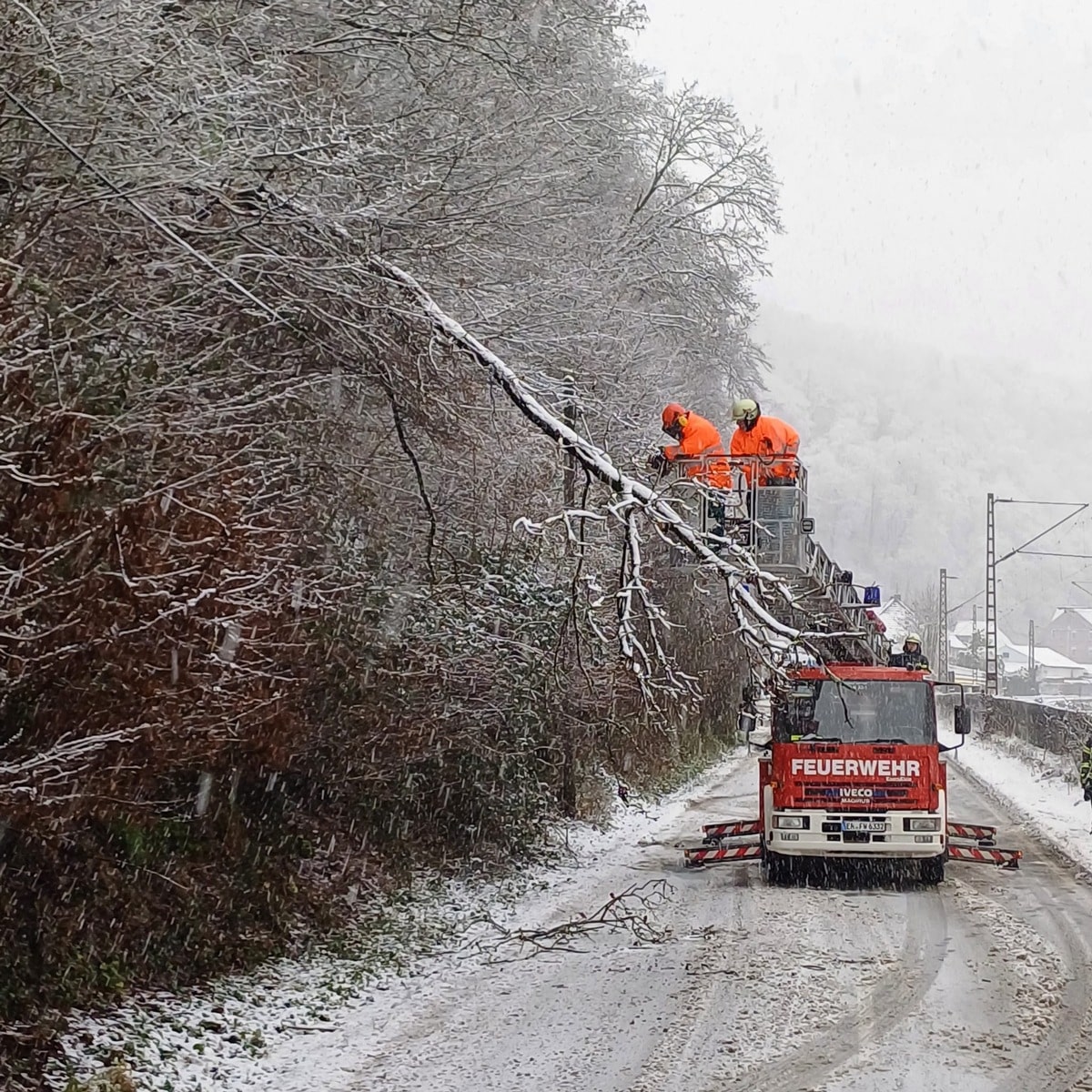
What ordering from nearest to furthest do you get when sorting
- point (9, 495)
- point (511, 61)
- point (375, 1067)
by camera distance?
point (9, 495)
point (375, 1067)
point (511, 61)

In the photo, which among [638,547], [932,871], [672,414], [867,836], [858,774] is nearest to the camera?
[638,547]

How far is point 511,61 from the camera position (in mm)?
11414

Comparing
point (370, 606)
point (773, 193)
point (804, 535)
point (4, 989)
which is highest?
point (773, 193)

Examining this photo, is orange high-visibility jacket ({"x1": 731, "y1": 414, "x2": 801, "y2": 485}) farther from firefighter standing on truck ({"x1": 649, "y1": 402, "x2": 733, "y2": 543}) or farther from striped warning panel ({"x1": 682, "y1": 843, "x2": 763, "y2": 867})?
striped warning panel ({"x1": 682, "y1": 843, "x2": 763, "y2": 867})

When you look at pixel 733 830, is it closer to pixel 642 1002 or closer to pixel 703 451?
pixel 703 451

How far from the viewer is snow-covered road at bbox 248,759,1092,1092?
25.7 feet

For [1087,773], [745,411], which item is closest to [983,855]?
[1087,773]

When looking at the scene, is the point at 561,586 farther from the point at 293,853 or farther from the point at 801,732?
the point at 293,853

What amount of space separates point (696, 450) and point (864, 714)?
4.44 meters

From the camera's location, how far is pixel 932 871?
15.2m

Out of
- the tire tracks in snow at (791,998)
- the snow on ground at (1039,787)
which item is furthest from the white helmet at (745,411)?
the snow on ground at (1039,787)

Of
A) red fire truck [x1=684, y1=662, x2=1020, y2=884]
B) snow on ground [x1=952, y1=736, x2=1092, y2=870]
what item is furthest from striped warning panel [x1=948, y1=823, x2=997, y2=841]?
snow on ground [x1=952, y1=736, x2=1092, y2=870]

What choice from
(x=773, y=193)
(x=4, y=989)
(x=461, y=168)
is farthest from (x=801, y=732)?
(x=773, y=193)

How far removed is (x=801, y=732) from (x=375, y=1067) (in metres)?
8.16
